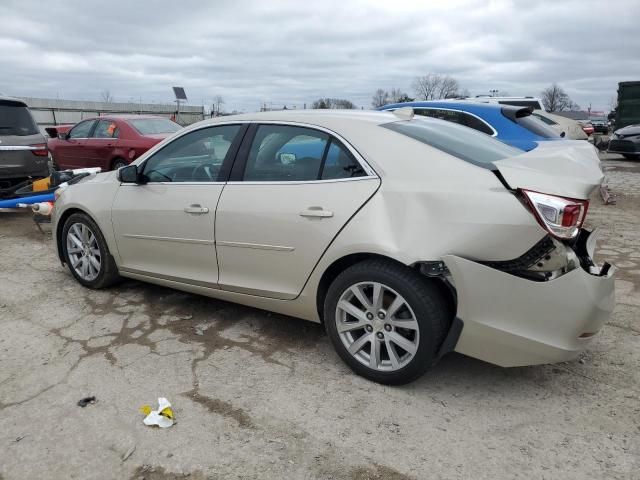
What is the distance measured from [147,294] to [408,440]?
9.45 feet

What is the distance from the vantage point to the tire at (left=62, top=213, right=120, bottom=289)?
14.5ft

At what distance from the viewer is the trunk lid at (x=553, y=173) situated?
8.41 ft

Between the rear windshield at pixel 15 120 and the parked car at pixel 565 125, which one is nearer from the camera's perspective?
the rear windshield at pixel 15 120

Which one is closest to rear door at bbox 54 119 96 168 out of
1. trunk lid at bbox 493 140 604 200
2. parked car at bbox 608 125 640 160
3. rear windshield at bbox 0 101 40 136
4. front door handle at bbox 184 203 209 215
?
rear windshield at bbox 0 101 40 136

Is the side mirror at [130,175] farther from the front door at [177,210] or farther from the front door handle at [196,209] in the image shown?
the front door handle at [196,209]

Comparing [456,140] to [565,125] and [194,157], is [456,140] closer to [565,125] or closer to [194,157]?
[194,157]

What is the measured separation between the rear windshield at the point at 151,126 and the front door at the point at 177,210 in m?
5.91

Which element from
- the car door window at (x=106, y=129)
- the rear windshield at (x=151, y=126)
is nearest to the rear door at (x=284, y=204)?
the rear windshield at (x=151, y=126)

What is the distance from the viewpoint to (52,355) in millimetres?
3428

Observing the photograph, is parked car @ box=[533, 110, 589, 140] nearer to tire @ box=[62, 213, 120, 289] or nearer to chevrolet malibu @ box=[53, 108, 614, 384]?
chevrolet malibu @ box=[53, 108, 614, 384]

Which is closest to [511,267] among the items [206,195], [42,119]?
[206,195]

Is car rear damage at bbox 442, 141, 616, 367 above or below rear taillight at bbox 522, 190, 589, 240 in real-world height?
below

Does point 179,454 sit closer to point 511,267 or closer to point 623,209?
point 511,267

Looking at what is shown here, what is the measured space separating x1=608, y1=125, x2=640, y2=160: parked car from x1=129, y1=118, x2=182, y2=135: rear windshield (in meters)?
12.6
